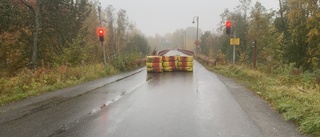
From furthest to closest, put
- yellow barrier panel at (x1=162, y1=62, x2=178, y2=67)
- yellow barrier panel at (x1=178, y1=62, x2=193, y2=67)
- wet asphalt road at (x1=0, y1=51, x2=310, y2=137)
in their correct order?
yellow barrier panel at (x1=162, y1=62, x2=178, y2=67), yellow barrier panel at (x1=178, y1=62, x2=193, y2=67), wet asphalt road at (x1=0, y1=51, x2=310, y2=137)

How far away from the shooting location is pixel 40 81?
13.6m

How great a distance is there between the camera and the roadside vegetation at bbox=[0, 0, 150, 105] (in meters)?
13.2

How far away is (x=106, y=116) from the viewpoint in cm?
738

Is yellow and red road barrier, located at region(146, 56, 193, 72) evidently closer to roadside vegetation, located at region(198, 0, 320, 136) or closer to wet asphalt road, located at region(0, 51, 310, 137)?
roadside vegetation, located at region(198, 0, 320, 136)

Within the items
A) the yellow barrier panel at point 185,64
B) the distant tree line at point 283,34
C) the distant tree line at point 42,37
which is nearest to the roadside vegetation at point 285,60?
the distant tree line at point 283,34

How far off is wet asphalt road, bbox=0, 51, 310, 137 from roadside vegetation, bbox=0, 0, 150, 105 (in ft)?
9.12

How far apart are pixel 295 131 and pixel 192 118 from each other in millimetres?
2482

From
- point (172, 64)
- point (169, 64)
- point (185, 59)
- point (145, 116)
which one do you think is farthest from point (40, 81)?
point (185, 59)

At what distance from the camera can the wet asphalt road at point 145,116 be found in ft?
19.4

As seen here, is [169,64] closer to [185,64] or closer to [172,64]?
[172,64]

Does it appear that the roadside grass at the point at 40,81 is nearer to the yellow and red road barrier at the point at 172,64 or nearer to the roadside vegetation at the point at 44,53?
the roadside vegetation at the point at 44,53

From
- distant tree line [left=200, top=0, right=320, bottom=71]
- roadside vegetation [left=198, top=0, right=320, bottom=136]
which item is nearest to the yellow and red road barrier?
roadside vegetation [left=198, top=0, right=320, bottom=136]

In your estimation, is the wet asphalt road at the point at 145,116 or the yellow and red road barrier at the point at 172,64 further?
the yellow and red road barrier at the point at 172,64

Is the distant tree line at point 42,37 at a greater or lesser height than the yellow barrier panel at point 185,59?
greater
